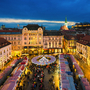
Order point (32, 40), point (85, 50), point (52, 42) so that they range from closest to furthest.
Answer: point (85, 50)
point (32, 40)
point (52, 42)

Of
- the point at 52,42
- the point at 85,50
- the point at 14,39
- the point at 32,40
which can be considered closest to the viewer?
the point at 85,50

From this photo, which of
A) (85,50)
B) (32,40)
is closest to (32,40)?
(32,40)

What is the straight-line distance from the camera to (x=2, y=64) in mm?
46375

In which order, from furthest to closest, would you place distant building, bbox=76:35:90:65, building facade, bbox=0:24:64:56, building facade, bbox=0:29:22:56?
building facade, bbox=0:24:64:56, building facade, bbox=0:29:22:56, distant building, bbox=76:35:90:65

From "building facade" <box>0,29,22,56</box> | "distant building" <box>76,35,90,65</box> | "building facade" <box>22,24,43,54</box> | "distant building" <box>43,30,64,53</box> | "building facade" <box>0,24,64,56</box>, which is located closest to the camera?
"distant building" <box>76,35,90,65</box>

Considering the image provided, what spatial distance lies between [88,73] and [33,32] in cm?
4651

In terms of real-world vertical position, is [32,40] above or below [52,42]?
above

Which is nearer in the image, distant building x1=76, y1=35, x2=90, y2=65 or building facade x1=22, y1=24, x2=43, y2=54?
distant building x1=76, y1=35, x2=90, y2=65

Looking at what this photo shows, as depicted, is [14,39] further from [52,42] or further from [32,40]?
[52,42]

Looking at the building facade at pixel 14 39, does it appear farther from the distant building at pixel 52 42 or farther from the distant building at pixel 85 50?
the distant building at pixel 85 50

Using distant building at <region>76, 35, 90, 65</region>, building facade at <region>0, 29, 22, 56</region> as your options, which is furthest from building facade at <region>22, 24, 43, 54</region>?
distant building at <region>76, 35, 90, 65</region>

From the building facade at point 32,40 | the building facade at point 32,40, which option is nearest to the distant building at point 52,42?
the building facade at point 32,40

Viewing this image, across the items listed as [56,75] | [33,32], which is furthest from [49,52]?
[56,75]

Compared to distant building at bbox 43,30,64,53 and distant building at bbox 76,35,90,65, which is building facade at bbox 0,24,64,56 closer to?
distant building at bbox 43,30,64,53
